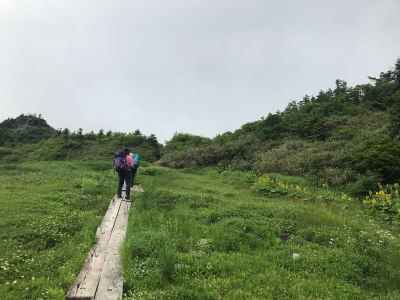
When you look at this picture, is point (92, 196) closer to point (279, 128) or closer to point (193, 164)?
point (193, 164)

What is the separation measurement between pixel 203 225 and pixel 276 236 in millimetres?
2107

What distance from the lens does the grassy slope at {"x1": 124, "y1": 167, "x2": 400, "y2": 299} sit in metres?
8.24

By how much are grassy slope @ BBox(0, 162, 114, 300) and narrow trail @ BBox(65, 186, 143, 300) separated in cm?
20

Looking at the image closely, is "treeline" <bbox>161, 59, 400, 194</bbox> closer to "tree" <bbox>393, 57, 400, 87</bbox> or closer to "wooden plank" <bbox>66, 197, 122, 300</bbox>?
"tree" <bbox>393, 57, 400, 87</bbox>

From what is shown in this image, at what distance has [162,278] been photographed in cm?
849

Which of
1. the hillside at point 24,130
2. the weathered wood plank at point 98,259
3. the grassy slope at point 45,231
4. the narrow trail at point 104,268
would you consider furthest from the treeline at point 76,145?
the narrow trail at point 104,268

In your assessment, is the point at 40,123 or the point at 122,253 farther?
the point at 40,123

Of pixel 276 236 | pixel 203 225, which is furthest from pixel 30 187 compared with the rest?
pixel 276 236

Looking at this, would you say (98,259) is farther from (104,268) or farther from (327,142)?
(327,142)

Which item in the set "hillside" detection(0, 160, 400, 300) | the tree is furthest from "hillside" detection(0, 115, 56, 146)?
the tree

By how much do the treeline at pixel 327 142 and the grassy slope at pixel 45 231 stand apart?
445 inches

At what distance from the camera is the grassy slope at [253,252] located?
824 cm

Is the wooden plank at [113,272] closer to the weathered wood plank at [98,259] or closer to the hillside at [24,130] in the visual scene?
the weathered wood plank at [98,259]

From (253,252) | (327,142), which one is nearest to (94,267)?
(253,252)
